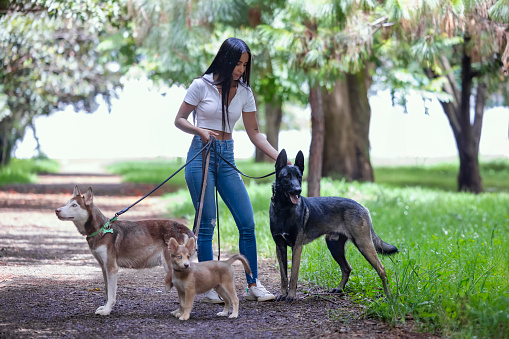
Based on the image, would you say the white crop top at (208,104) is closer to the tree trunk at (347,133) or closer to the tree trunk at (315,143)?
the tree trunk at (315,143)

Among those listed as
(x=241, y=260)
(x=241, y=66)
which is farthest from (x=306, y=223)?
(x=241, y=66)

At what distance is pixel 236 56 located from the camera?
17.6ft

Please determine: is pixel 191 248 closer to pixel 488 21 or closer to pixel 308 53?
pixel 308 53

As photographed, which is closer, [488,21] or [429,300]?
[429,300]

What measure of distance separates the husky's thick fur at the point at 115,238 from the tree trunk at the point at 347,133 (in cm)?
1301

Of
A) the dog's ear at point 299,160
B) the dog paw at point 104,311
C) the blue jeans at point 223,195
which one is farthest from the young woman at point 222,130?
the dog paw at point 104,311

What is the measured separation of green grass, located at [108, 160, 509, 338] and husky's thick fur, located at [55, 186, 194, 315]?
195 cm

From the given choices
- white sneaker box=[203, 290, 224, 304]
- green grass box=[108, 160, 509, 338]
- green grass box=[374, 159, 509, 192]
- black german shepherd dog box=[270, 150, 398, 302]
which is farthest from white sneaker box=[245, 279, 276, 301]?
green grass box=[374, 159, 509, 192]

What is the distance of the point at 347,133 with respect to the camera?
59.7 ft

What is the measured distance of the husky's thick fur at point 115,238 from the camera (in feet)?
16.5

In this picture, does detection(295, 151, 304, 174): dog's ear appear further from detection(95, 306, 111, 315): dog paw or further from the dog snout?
detection(95, 306, 111, 315): dog paw

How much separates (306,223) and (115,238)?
6.05 feet

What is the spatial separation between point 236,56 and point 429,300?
2.81m

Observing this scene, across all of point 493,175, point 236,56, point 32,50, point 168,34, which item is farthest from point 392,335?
point 493,175
